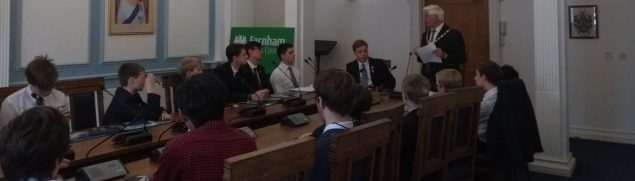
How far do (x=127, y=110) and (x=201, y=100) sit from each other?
1666mm

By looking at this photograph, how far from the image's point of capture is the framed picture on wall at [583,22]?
5906 mm

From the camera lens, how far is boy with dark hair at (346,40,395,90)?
5.26 m

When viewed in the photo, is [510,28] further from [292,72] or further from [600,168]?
[292,72]

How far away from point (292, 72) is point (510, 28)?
285cm

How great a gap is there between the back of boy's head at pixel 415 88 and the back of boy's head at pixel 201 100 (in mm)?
1385

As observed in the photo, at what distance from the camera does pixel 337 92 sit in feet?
7.26

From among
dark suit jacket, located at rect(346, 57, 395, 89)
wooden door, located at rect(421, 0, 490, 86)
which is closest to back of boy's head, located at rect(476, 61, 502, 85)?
dark suit jacket, located at rect(346, 57, 395, 89)

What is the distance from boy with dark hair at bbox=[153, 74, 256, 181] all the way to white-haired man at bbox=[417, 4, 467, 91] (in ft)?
A: 10.6

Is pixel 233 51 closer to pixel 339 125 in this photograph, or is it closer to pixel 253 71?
pixel 253 71

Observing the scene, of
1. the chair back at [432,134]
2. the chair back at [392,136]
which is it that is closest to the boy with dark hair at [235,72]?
the chair back at [432,134]

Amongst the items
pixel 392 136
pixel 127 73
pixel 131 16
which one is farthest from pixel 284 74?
pixel 392 136

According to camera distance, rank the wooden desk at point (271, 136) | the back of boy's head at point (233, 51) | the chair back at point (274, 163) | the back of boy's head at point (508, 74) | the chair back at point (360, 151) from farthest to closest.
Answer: the back of boy's head at point (233, 51) < the back of boy's head at point (508, 74) < the wooden desk at point (271, 136) < the chair back at point (360, 151) < the chair back at point (274, 163)

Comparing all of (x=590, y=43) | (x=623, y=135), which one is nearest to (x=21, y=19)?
(x=590, y=43)

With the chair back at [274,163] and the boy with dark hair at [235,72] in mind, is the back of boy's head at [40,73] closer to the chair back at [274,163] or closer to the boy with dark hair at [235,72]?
the boy with dark hair at [235,72]
